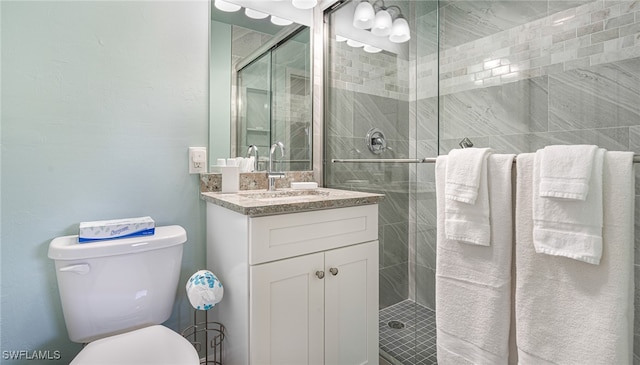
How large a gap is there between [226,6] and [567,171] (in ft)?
5.49

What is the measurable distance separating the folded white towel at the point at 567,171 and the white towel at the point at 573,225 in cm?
2

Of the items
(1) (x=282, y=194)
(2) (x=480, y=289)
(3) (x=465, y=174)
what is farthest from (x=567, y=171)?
(1) (x=282, y=194)

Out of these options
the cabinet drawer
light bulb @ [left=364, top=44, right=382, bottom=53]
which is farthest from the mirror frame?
the cabinet drawer

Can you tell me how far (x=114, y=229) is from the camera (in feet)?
4.16

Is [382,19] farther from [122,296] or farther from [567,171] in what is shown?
[122,296]

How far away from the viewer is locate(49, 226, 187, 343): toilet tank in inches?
46.1

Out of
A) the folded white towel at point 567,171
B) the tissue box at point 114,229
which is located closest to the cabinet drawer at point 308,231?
the tissue box at point 114,229

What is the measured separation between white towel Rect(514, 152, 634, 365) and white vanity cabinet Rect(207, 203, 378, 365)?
65 cm

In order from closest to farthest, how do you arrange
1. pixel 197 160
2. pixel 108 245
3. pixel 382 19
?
pixel 108 245
pixel 197 160
pixel 382 19

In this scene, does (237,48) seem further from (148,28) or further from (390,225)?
(390,225)

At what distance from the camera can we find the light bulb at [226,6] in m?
1.68

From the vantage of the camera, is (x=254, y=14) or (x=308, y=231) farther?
(x=254, y=14)

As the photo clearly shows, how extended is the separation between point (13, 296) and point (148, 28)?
1.23 m

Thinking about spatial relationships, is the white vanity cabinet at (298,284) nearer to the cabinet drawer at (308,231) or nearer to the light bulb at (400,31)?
the cabinet drawer at (308,231)
